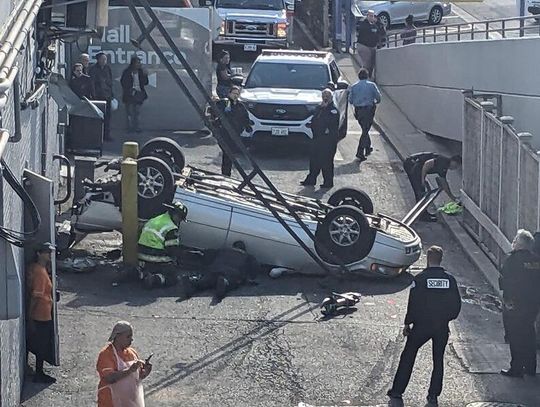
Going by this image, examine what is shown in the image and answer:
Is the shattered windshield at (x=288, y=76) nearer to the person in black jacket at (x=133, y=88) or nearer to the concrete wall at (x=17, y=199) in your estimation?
the person in black jacket at (x=133, y=88)

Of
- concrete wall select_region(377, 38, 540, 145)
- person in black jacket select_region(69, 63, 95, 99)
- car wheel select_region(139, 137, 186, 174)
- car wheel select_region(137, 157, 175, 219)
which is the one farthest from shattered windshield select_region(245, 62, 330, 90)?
car wheel select_region(137, 157, 175, 219)

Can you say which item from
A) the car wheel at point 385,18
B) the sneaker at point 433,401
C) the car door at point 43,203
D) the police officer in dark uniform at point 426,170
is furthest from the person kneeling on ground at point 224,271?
the car wheel at point 385,18

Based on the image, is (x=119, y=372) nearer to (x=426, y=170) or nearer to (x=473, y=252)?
(x=473, y=252)

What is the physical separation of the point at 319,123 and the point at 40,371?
10022mm

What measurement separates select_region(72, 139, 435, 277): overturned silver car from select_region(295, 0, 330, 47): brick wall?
21.3 metres

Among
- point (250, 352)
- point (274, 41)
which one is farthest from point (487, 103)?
point (274, 41)

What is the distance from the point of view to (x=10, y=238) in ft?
29.6

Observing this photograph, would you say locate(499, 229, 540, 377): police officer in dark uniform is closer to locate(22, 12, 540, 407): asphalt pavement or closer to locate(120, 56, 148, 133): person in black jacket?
locate(22, 12, 540, 407): asphalt pavement

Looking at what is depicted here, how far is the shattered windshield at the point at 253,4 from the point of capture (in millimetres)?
35375

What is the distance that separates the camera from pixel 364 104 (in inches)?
967

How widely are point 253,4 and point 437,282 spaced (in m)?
24.6

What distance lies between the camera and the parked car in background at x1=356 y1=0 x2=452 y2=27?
39875mm

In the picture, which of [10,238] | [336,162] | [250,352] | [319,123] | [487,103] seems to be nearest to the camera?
[10,238]

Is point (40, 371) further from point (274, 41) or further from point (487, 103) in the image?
point (274, 41)
